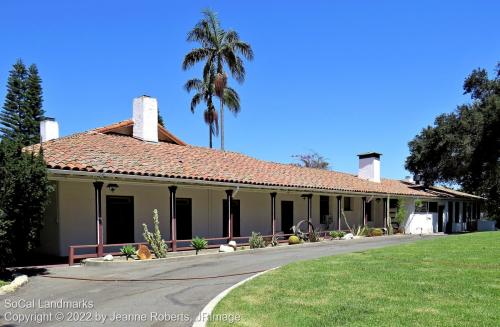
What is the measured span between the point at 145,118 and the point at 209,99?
44.7ft

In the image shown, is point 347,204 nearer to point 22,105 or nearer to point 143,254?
point 143,254

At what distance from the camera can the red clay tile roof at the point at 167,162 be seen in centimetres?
1514

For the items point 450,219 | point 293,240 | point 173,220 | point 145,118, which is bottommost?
point 450,219

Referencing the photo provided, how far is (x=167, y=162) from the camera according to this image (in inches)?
733

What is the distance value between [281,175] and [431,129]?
67.2 feet

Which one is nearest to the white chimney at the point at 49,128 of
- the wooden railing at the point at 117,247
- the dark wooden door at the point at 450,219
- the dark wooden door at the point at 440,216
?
the wooden railing at the point at 117,247

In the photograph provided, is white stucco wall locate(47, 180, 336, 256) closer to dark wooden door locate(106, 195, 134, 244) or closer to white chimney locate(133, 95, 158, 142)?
dark wooden door locate(106, 195, 134, 244)

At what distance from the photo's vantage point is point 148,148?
801 inches

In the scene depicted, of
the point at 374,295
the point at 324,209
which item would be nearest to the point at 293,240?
the point at 324,209

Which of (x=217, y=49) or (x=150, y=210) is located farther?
(x=217, y=49)

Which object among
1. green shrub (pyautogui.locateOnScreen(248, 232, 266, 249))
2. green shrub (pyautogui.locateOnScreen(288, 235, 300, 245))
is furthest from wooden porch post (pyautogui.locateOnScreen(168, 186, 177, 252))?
green shrub (pyautogui.locateOnScreen(288, 235, 300, 245))

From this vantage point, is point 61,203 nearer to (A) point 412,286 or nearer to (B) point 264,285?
(B) point 264,285

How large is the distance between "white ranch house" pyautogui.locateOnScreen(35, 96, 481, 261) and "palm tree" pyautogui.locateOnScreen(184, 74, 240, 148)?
315 inches

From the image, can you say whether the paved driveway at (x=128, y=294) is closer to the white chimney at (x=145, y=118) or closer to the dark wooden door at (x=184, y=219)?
the dark wooden door at (x=184, y=219)
